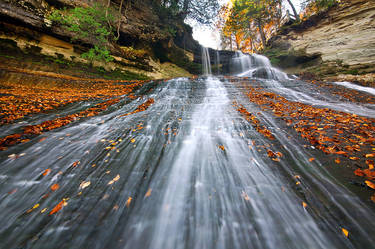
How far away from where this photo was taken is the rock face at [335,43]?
1005cm

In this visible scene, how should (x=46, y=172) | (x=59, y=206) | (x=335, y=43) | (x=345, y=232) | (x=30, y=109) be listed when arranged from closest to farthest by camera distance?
1. (x=345, y=232)
2. (x=59, y=206)
3. (x=46, y=172)
4. (x=30, y=109)
5. (x=335, y=43)

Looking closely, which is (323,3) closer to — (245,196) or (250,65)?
(250,65)

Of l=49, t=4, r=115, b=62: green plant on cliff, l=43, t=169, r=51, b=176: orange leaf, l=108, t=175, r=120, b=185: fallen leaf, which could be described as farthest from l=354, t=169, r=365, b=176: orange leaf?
l=49, t=4, r=115, b=62: green plant on cliff

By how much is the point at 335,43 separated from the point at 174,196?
1842cm

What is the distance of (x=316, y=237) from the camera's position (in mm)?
1241

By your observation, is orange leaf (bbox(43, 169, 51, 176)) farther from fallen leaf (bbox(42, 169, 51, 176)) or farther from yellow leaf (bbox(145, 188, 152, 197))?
yellow leaf (bbox(145, 188, 152, 197))

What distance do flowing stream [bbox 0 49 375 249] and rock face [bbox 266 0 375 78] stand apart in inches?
527

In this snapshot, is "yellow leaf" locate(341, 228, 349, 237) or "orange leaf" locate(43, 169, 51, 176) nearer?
"yellow leaf" locate(341, 228, 349, 237)

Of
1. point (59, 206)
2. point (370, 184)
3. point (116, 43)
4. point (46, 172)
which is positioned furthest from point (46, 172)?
point (116, 43)

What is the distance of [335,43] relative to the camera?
1192cm

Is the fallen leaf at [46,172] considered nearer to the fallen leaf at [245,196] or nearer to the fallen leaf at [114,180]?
the fallen leaf at [114,180]

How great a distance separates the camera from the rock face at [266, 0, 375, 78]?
1005cm

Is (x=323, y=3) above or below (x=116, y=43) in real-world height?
above

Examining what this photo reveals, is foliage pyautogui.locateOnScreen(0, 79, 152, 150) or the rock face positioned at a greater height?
the rock face
